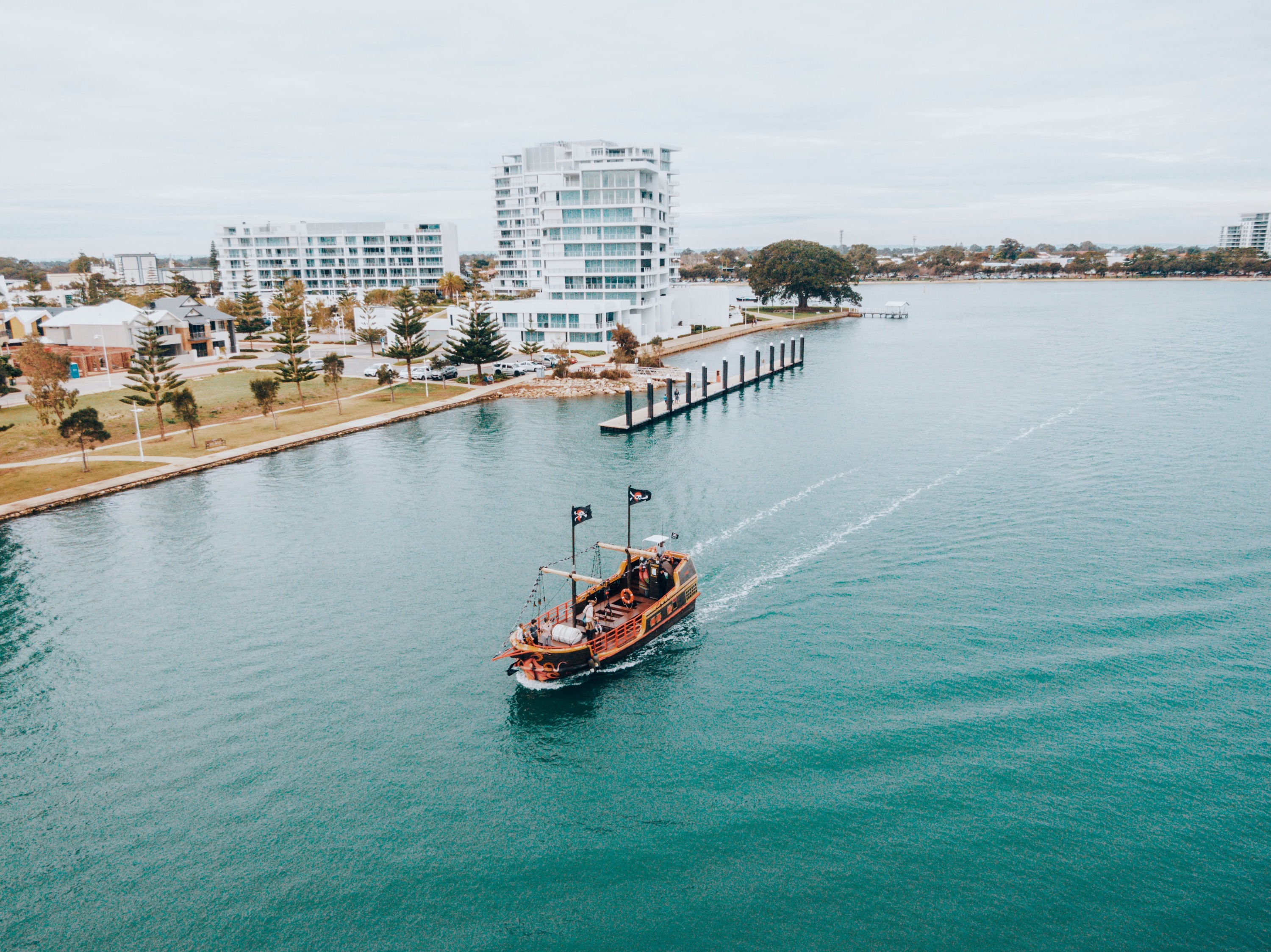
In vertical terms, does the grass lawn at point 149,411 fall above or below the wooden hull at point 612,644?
above

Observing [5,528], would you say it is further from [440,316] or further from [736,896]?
[440,316]

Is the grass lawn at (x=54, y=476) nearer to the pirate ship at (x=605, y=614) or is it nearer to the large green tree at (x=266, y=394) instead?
the large green tree at (x=266, y=394)

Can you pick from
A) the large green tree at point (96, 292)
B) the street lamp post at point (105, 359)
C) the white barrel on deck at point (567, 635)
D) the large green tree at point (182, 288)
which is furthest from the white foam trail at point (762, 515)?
the large green tree at point (96, 292)

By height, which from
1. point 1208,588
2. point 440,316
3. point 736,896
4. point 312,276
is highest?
point 312,276

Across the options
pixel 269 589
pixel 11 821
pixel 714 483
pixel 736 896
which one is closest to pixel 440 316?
pixel 714 483

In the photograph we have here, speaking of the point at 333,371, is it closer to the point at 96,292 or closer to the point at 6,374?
the point at 6,374
